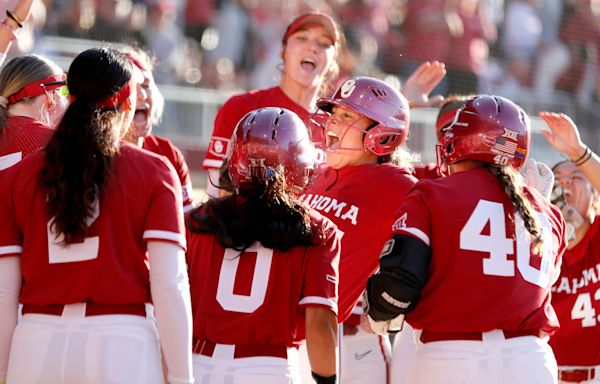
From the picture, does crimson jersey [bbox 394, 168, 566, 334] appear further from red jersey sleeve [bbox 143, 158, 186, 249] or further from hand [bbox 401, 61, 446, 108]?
hand [bbox 401, 61, 446, 108]

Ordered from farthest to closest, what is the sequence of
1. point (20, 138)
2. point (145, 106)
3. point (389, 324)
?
point (145, 106) → point (20, 138) → point (389, 324)

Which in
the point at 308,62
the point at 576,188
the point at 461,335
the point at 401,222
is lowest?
the point at 576,188

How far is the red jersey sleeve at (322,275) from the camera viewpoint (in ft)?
13.0

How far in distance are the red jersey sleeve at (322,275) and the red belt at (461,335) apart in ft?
1.38

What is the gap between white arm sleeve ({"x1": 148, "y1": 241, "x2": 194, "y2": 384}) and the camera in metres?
3.58

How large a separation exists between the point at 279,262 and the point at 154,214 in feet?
1.83

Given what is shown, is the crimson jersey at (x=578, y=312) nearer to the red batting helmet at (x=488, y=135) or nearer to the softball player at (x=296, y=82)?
the softball player at (x=296, y=82)

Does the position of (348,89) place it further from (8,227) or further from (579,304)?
(579,304)

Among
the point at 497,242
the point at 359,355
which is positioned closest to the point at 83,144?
the point at 497,242

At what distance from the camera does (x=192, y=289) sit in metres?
4.14

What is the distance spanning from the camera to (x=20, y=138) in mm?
5000

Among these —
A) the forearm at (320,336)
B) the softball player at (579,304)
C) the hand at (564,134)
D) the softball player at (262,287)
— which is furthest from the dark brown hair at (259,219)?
the softball player at (579,304)

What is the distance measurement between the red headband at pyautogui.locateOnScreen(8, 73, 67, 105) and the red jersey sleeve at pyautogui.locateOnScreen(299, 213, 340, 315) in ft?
5.48

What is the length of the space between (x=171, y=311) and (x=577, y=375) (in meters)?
3.77
